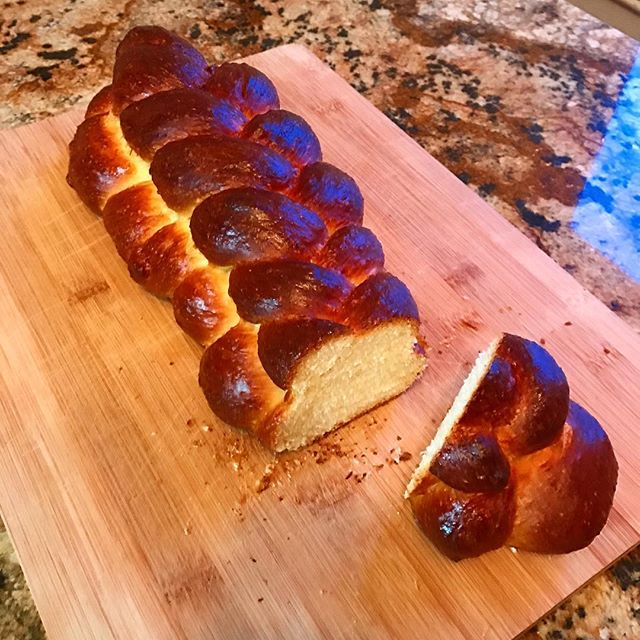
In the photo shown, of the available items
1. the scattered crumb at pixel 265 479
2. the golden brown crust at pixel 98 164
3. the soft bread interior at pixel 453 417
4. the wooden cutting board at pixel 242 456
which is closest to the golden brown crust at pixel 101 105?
the golden brown crust at pixel 98 164

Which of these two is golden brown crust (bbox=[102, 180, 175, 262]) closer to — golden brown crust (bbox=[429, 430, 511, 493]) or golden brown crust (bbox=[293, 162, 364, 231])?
golden brown crust (bbox=[293, 162, 364, 231])

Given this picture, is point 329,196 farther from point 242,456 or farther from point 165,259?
point 242,456

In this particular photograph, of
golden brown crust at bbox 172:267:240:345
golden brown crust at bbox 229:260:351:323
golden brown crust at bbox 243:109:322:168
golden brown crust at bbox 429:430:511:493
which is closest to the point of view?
golden brown crust at bbox 429:430:511:493

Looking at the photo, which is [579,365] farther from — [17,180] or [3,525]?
[17,180]

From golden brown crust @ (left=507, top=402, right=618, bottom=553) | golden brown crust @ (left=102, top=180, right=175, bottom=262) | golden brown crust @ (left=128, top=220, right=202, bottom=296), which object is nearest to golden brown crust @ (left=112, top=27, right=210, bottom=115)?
golden brown crust @ (left=102, top=180, right=175, bottom=262)

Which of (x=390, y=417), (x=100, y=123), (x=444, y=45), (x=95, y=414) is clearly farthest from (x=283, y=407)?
(x=444, y=45)
